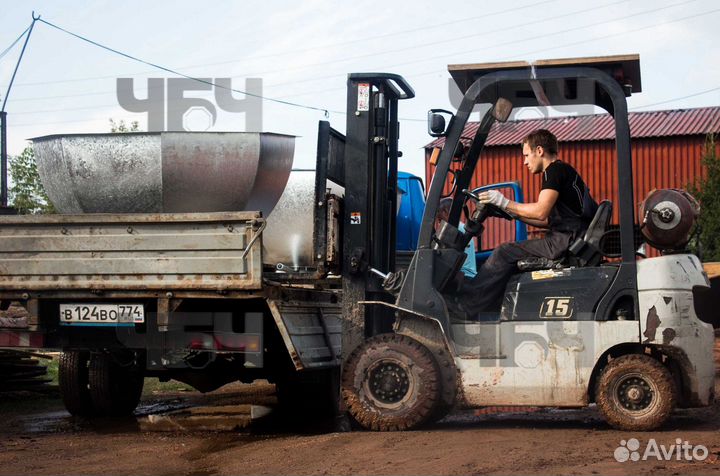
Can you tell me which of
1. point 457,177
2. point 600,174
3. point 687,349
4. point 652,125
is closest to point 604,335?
point 687,349

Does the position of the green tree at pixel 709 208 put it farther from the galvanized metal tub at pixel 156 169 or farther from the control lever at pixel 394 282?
the galvanized metal tub at pixel 156 169

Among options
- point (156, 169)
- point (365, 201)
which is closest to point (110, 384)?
point (156, 169)

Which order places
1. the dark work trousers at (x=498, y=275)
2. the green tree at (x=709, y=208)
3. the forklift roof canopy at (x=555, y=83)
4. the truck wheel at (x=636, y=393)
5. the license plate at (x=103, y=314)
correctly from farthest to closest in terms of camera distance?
the green tree at (x=709, y=208) → the license plate at (x=103, y=314) → the dark work trousers at (x=498, y=275) → the forklift roof canopy at (x=555, y=83) → the truck wheel at (x=636, y=393)

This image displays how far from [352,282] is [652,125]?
24.2 m

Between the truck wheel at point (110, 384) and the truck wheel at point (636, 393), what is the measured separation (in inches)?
167

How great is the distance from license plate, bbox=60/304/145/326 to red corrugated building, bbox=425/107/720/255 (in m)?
20.5

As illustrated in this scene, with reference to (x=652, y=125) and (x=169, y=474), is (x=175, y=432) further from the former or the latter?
(x=652, y=125)

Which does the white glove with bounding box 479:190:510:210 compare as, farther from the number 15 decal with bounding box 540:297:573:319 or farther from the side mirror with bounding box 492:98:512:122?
the number 15 decal with bounding box 540:297:573:319

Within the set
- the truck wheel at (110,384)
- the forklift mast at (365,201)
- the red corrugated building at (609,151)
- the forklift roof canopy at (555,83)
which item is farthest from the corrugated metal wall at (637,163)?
the forklift roof canopy at (555,83)

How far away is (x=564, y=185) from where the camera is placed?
6.35 m

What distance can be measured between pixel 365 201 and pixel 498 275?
3.95ft

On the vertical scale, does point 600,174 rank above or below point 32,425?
above

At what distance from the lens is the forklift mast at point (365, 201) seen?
22.4 ft

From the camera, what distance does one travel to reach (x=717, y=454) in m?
5.35
